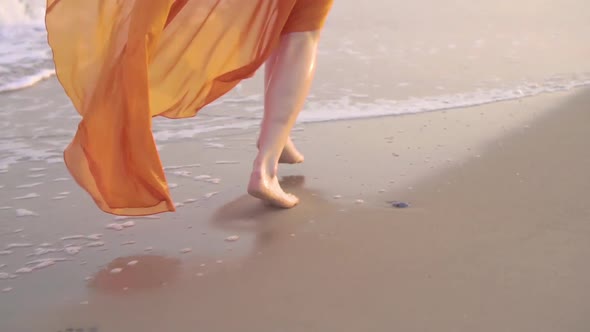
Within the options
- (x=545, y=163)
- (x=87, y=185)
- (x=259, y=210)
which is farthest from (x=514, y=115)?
(x=87, y=185)

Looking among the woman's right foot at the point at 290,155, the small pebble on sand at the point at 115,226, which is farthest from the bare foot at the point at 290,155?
the small pebble on sand at the point at 115,226

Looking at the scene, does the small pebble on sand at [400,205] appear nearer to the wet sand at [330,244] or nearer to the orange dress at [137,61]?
the wet sand at [330,244]

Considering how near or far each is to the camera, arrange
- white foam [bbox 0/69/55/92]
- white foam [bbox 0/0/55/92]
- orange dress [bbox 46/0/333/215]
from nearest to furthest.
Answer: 1. orange dress [bbox 46/0/333/215]
2. white foam [bbox 0/69/55/92]
3. white foam [bbox 0/0/55/92]

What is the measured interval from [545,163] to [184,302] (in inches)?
63.2

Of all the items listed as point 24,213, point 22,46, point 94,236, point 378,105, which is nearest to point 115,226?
point 94,236

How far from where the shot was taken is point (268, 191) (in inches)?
89.5

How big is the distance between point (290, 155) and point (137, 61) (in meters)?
0.88

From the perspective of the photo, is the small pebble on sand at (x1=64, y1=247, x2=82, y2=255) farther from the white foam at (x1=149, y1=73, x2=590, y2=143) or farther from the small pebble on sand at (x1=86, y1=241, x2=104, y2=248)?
the white foam at (x1=149, y1=73, x2=590, y2=143)

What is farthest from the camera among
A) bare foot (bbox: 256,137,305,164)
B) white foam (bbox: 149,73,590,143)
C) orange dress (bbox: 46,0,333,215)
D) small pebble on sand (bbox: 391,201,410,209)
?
white foam (bbox: 149,73,590,143)

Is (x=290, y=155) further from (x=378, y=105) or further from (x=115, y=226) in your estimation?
(x=378, y=105)

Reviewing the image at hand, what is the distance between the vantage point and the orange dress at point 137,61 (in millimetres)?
1970

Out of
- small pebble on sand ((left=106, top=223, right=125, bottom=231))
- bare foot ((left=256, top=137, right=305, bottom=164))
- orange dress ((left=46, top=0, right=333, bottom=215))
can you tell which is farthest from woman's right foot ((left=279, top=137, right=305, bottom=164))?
small pebble on sand ((left=106, top=223, right=125, bottom=231))

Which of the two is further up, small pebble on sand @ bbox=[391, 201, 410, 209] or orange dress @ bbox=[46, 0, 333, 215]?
orange dress @ bbox=[46, 0, 333, 215]

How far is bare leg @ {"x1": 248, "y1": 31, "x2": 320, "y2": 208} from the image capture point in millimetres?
2262
